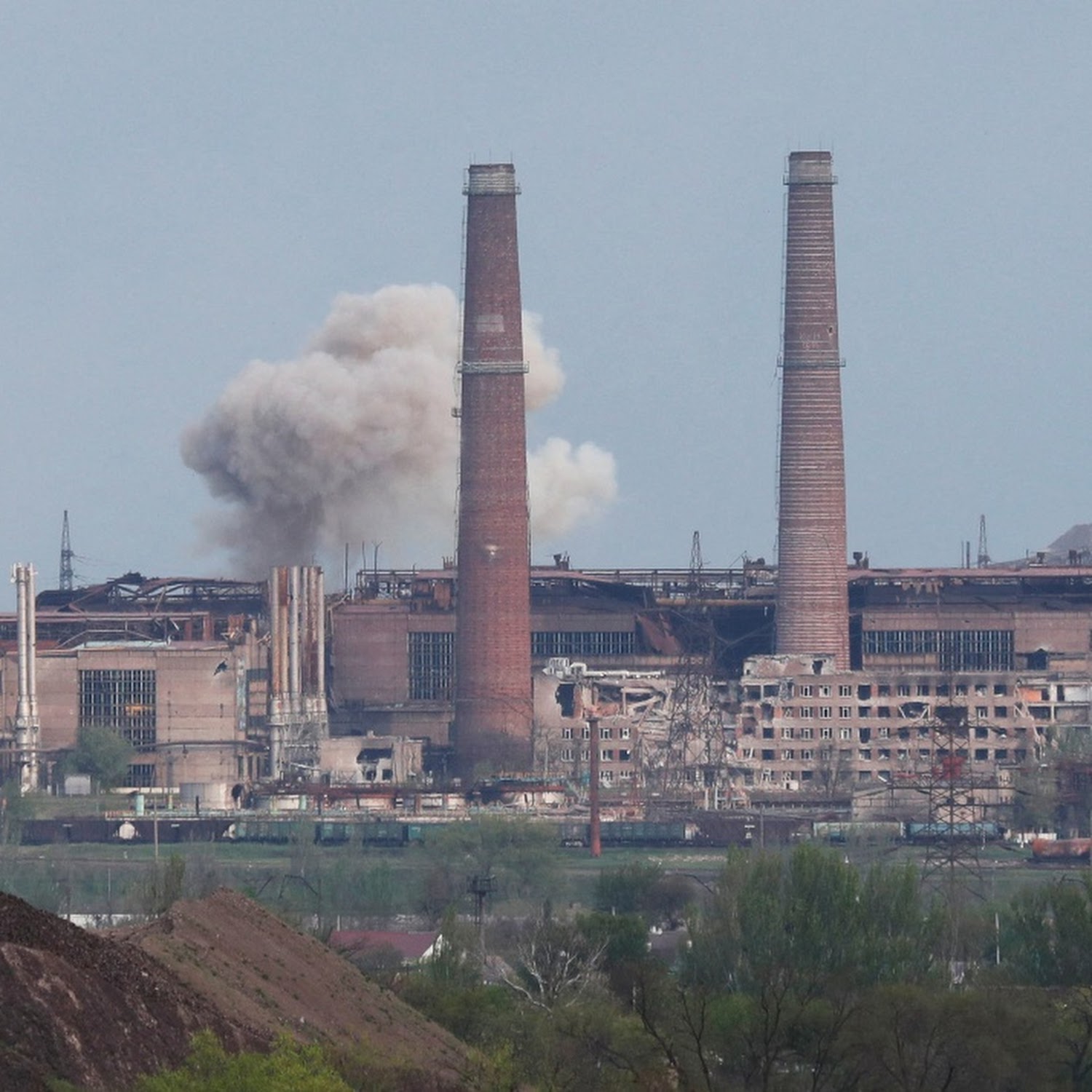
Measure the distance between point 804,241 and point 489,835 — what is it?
86.9 feet

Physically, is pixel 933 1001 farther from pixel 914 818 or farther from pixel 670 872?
pixel 914 818

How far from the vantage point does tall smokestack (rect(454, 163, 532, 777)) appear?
99.8 meters

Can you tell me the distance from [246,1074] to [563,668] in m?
79.7

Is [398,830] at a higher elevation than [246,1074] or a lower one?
higher

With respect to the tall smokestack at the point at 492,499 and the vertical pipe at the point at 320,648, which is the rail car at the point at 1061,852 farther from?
the vertical pipe at the point at 320,648

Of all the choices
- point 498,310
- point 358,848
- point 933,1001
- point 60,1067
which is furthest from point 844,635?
point 60,1067

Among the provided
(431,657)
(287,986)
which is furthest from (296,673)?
(287,986)

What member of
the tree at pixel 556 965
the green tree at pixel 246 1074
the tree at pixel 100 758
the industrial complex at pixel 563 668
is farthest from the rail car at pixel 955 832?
the green tree at pixel 246 1074

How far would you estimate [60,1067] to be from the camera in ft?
89.6

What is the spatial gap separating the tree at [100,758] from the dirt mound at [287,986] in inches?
2420

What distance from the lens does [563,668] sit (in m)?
106

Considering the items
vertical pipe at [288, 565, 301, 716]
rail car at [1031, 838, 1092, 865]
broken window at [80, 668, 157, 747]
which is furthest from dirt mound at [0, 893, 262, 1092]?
broken window at [80, 668, 157, 747]

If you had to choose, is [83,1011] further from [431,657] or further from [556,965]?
[431,657]

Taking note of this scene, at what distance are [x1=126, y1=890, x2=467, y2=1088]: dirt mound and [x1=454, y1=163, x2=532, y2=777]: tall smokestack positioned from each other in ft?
204
